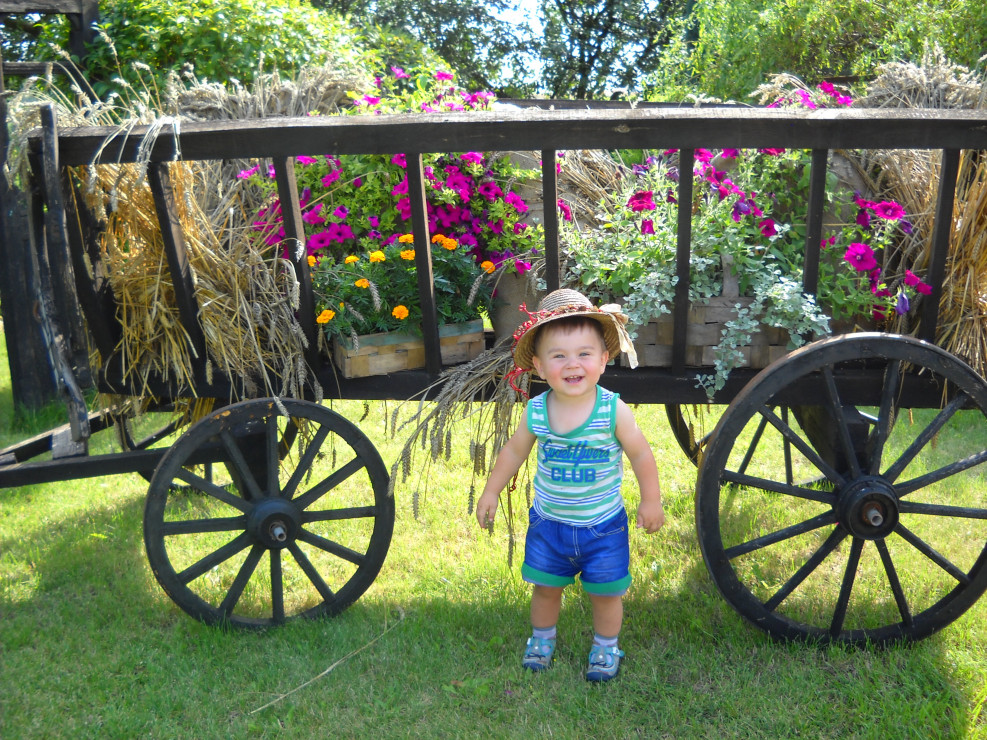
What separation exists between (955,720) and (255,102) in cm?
308

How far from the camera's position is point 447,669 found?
8.73 feet

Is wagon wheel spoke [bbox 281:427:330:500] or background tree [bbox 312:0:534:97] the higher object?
background tree [bbox 312:0:534:97]

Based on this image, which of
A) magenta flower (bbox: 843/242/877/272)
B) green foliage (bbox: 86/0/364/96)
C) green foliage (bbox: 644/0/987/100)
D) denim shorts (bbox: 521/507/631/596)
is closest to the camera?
magenta flower (bbox: 843/242/877/272)

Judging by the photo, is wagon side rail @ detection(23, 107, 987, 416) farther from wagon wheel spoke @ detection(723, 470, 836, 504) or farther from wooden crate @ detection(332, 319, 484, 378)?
wagon wheel spoke @ detection(723, 470, 836, 504)

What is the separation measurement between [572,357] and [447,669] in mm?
1104

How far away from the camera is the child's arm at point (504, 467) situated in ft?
8.13

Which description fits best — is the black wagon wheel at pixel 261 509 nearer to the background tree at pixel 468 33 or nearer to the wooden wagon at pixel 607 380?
the wooden wagon at pixel 607 380

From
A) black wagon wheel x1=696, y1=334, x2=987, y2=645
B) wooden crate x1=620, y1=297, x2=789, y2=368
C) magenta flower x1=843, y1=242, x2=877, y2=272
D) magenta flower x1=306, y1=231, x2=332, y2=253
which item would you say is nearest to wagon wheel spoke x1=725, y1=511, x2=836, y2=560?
black wagon wheel x1=696, y1=334, x2=987, y2=645

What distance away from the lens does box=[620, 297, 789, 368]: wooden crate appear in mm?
2510

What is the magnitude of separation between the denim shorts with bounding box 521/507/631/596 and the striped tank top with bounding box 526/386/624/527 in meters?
0.04

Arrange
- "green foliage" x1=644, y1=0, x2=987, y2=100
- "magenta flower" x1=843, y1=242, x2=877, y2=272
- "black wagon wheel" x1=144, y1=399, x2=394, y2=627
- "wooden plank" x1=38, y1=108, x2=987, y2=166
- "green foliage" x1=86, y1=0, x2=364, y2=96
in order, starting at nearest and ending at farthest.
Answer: "wooden plank" x1=38, y1=108, x2=987, y2=166, "magenta flower" x1=843, y1=242, x2=877, y2=272, "black wagon wheel" x1=144, y1=399, x2=394, y2=627, "green foliage" x1=86, y1=0, x2=364, y2=96, "green foliage" x1=644, y1=0, x2=987, y2=100

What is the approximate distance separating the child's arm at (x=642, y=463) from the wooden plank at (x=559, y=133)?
29.9 inches

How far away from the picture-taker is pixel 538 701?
97.7 inches

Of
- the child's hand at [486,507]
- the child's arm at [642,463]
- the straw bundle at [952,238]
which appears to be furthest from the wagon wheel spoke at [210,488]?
the straw bundle at [952,238]
